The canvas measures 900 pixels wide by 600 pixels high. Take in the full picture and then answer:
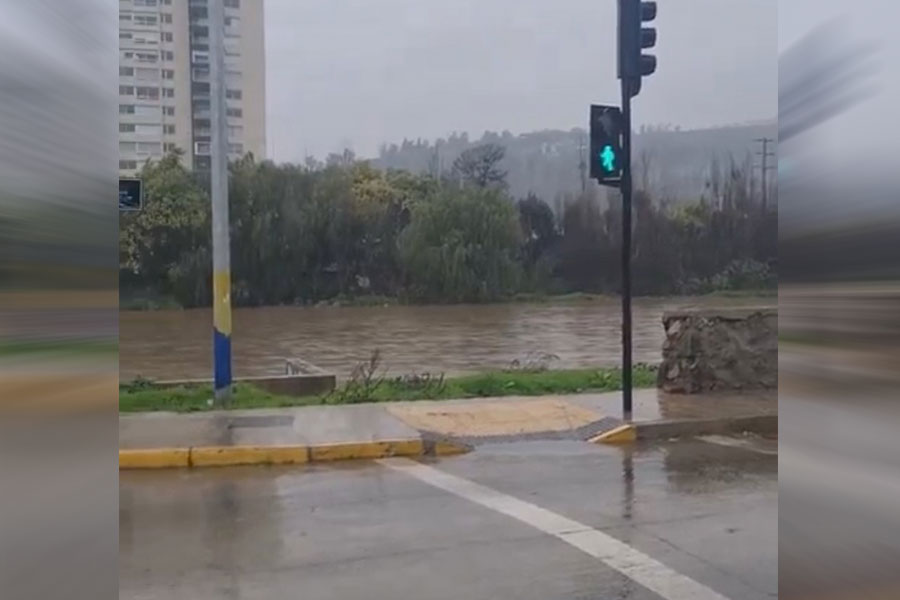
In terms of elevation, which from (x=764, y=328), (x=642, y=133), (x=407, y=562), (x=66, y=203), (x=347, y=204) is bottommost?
(x=407, y=562)

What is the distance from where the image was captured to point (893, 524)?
151 centimetres

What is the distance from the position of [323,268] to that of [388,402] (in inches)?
1568

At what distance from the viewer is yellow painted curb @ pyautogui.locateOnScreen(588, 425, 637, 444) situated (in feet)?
33.0

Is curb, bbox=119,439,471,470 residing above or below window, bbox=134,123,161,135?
below

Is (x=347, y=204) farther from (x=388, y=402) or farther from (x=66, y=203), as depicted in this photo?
(x=66, y=203)

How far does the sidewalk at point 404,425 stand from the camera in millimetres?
9094

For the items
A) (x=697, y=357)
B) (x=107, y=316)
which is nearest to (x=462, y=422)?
(x=697, y=357)

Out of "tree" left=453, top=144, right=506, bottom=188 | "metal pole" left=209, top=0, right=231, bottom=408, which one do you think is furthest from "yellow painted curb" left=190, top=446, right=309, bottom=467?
"tree" left=453, top=144, right=506, bottom=188

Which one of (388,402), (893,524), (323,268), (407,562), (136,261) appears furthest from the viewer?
(323,268)

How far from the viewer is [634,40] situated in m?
11.0

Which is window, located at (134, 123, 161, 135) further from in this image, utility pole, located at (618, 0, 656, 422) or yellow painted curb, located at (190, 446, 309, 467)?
yellow painted curb, located at (190, 446, 309, 467)

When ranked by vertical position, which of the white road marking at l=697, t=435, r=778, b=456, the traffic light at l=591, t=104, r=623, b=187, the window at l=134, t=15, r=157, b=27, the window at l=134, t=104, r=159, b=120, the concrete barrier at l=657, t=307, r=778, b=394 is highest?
the window at l=134, t=15, r=157, b=27

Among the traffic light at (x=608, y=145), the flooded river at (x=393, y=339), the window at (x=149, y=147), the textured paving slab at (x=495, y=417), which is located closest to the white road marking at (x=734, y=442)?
the textured paving slab at (x=495, y=417)

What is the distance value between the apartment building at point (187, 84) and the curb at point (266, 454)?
25.7 meters
